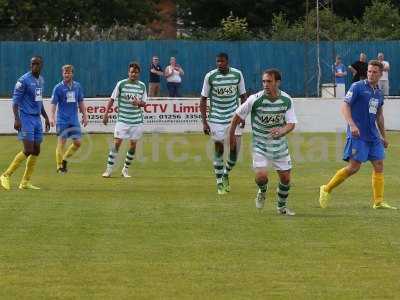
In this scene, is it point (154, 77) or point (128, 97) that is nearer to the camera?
point (128, 97)

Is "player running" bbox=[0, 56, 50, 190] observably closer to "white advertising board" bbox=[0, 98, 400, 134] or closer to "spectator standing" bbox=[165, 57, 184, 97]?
"white advertising board" bbox=[0, 98, 400, 134]

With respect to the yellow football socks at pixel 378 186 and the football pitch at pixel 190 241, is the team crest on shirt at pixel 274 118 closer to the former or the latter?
the football pitch at pixel 190 241

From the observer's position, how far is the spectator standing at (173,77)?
39.2 meters

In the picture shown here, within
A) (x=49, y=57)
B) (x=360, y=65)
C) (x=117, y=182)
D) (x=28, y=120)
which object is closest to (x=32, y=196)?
(x=28, y=120)

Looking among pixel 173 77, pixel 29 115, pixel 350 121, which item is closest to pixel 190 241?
pixel 350 121

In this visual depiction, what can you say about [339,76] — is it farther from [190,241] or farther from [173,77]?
[190,241]

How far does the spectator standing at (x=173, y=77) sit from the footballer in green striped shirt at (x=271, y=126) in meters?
24.8

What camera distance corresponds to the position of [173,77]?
39312 millimetres

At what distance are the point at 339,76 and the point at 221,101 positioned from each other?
887 inches

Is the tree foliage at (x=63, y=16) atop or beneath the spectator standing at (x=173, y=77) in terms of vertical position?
atop

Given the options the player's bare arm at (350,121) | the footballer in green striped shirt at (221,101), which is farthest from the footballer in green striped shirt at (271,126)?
the footballer in green striped shirt at (221,101)

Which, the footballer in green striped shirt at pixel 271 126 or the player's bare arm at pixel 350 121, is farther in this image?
the player's bare arm at pixel 350 121

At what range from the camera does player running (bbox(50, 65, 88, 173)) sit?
72.4ft

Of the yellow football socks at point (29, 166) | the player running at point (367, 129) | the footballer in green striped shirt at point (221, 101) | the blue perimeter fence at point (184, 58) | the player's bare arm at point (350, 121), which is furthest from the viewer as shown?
the blue perimeter fence at point (184, 58)
